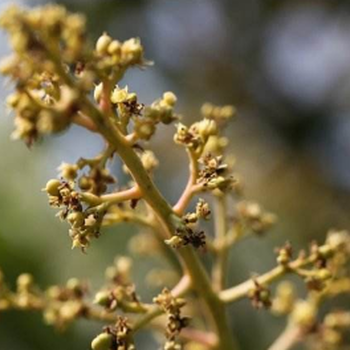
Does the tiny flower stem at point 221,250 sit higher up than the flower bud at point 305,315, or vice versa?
the tiny flower stem at point 221,250

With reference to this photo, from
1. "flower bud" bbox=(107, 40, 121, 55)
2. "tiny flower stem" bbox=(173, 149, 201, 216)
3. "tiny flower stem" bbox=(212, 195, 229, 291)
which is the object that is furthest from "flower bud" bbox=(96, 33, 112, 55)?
"tiny flower stem" bbox=(212, 195, 229, 291)

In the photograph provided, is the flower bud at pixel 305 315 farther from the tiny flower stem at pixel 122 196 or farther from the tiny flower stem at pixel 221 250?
the tiny flower stem at pixel 122 196

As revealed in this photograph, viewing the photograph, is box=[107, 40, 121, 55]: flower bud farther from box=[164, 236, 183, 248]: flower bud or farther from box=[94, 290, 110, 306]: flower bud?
box=[94, 290, 110, 306]: flower bud

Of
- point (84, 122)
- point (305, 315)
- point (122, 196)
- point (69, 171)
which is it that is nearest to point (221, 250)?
point (305, 315)

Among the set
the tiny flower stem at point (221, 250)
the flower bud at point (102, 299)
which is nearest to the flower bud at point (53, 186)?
the flower bud at point (102, 299)

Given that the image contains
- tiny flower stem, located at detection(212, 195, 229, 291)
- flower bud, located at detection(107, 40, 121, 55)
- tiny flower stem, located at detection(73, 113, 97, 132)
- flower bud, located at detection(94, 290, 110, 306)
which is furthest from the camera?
tiny flower stem, located at detection(212, 195, 229, 291)

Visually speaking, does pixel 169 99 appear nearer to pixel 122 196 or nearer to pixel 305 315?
pixel 122 196

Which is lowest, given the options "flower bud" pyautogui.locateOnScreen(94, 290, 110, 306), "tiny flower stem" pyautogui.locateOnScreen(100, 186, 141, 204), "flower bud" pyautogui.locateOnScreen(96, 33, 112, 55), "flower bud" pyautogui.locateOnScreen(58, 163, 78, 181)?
"flower bud" pyautogui.locateOnScreen(94, 290, 110, 306)

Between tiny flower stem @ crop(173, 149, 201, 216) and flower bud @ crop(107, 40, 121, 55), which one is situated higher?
flower bud @ crop(107, 40, 121, 55)

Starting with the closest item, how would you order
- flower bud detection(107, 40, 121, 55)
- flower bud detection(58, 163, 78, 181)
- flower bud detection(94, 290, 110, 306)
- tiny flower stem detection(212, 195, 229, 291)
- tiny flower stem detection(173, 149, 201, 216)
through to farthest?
flower bud detection(107, 40, 121, 55)
flower bud detection(58, 163, 78, 181)
tiny flower stem detection(173, 149, 201, 216)
flower bud detection(94, 290, 110, 306)
tiny flower stem detection(212, 195, 229, 291)

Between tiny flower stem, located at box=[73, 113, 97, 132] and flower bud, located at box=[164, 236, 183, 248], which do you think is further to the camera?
flower bud, located at box=[164, 236, 183, 248]
